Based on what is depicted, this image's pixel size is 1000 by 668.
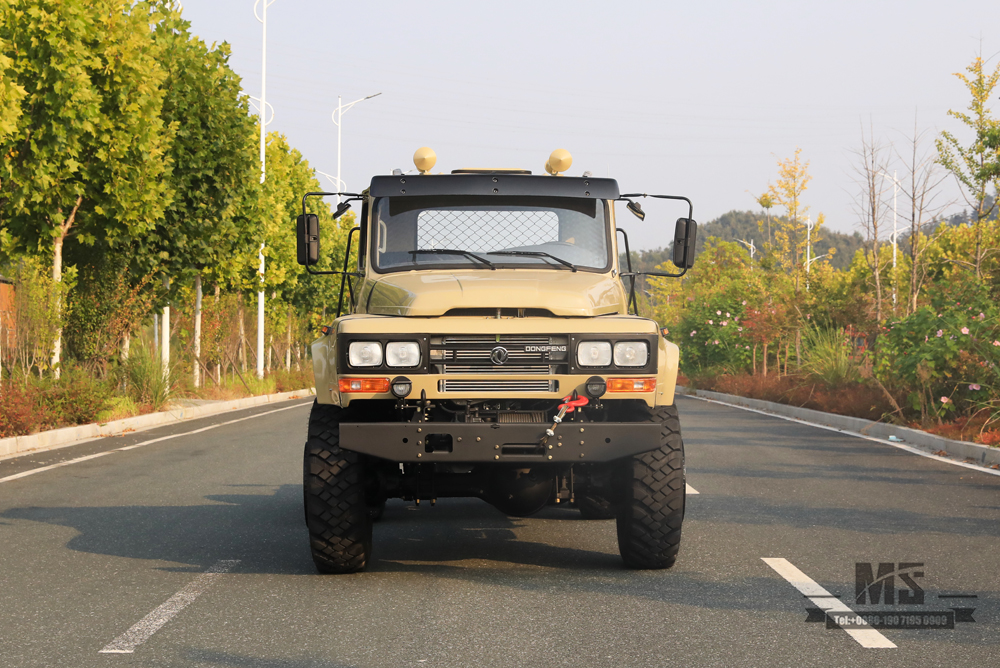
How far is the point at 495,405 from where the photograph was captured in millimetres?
6797

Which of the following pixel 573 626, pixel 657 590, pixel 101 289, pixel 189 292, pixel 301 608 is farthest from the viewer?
pixel 189 292

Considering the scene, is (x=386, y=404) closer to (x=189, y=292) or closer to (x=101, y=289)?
(x=101, y=289)

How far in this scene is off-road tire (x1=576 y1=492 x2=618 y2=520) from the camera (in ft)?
24.8

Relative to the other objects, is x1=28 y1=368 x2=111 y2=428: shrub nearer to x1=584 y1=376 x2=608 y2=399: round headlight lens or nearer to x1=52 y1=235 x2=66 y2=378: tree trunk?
x1=52 y1=235 x2=66 y2=378: tree trunk

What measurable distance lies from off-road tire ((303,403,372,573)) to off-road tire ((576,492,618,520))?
1.49 m

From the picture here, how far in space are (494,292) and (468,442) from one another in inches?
41.1

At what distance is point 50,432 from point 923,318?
1270 centimetres

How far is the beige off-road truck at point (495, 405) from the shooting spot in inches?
256

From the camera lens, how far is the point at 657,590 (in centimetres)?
663

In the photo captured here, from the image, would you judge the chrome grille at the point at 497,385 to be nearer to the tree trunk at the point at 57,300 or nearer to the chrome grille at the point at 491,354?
the chrome grille at the point at 491,354

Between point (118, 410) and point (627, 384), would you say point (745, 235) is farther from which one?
point (627, 384)

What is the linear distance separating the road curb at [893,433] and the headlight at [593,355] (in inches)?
320

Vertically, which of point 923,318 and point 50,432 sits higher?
→ point 923,318

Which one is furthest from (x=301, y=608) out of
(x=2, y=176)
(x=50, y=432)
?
(x=2, y=176)
